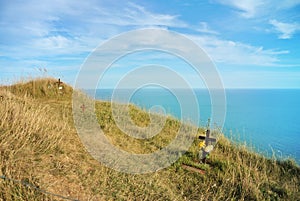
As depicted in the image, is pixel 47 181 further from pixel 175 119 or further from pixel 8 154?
pixel 175 119

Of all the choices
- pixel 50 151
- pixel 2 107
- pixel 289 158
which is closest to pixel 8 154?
pixel 50 151

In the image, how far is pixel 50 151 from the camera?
5664 millimetres

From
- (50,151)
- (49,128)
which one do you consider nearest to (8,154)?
(50,151)

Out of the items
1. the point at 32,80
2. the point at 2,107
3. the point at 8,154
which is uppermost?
the point at 32,80

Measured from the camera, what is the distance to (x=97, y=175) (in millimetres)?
A: 5219

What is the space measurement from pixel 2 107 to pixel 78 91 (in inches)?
318

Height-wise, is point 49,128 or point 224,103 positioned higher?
point 224,103

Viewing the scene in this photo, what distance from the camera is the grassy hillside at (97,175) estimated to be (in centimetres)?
455

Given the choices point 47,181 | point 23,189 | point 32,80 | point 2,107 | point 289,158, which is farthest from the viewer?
point 32,80

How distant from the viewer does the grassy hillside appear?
455 centimetres

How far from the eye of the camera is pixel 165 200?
15.6 feet

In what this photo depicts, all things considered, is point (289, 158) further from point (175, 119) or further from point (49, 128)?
point (49, 128)

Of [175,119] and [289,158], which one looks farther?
[175,119]

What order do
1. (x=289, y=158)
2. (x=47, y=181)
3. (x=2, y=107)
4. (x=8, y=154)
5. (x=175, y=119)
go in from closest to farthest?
(x=47, y=181) < (x=8, y=154) < (x=2, y=107) < (x=289, y=158) < (x=175, y=119)
